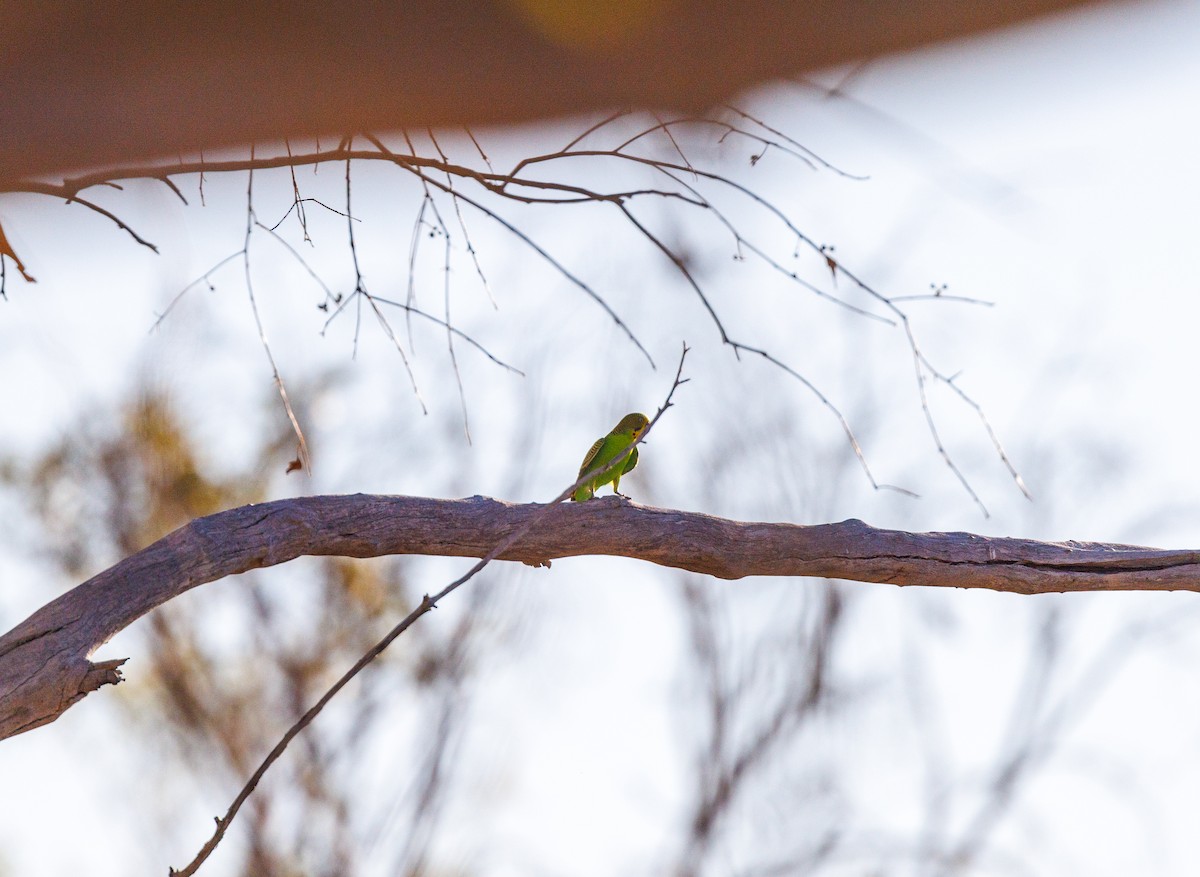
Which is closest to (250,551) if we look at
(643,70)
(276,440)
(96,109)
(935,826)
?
(96,109)

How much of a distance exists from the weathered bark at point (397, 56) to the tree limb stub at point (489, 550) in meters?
1.48

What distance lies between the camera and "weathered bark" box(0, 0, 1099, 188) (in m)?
1.04

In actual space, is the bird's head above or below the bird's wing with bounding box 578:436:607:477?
above

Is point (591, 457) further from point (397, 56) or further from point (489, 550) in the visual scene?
point (397, 56)

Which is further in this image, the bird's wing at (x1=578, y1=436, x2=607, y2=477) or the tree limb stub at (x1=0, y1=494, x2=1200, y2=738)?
the bird's wing at (x1=578, y1=436, x2=607, y2=477)

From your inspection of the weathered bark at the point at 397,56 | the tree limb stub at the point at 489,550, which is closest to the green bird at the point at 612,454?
the tree limb stub at the point at 489,550

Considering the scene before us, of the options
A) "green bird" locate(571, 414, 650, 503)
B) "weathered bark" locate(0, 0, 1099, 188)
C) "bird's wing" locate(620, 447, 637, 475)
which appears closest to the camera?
"weathered bark" locate(0, 0, 1099, 188)

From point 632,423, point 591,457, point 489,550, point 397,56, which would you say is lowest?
point 397,56

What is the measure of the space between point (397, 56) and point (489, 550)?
72.4 inches

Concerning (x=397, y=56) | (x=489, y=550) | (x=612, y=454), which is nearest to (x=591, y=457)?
(x=612, y=454)

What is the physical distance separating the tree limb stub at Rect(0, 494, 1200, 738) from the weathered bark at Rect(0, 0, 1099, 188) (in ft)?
4.85

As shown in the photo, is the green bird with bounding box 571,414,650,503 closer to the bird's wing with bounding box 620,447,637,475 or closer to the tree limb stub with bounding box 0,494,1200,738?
the bird's wing with bounding box 620,447,637,475

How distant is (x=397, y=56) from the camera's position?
1087 millimetres

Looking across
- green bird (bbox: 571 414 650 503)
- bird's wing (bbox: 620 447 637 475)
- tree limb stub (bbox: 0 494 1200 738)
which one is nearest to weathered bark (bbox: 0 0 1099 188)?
tree limb stub (bbox: 0 494 1200 738)
